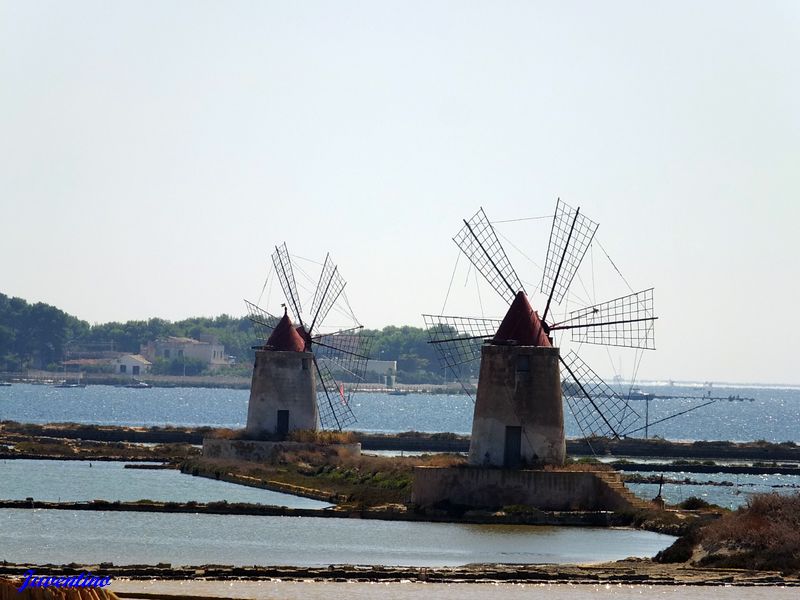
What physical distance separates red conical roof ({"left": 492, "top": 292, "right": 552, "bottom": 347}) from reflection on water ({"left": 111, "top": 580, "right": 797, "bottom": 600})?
15.6m

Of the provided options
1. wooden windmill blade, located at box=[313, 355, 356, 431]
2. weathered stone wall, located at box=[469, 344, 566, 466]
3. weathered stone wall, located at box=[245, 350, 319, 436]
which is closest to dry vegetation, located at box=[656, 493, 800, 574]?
weathered stone wall, located at box=[469, 344, 566, 466]

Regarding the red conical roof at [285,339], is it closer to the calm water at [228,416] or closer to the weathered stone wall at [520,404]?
the weathered stone wall at [520,404]

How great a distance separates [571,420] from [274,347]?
98877mm

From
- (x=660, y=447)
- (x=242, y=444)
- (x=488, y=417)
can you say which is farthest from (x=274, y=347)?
(x=660, y=447)

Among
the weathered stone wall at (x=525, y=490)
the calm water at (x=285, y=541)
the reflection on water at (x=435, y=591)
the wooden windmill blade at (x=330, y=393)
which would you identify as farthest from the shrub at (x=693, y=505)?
the wooden windmill blade at (x=330, y=393)

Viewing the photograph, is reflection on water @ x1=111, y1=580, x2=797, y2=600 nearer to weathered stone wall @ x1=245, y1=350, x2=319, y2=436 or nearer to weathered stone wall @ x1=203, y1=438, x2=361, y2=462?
weathered stone wall @ x1=203, y1=438, x2=361, y2=462

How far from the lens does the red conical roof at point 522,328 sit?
4369 centimetres

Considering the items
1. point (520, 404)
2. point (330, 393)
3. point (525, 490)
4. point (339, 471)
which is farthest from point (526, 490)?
point (330, 393)

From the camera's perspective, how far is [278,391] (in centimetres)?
6006

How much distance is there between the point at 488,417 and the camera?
4328cm

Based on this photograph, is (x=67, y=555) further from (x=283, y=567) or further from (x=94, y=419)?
(x=94, y=419)

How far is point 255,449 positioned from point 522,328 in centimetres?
1832

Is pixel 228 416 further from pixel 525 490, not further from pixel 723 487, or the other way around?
pixel 525 490

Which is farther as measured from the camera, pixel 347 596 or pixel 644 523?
pixel 644 523
